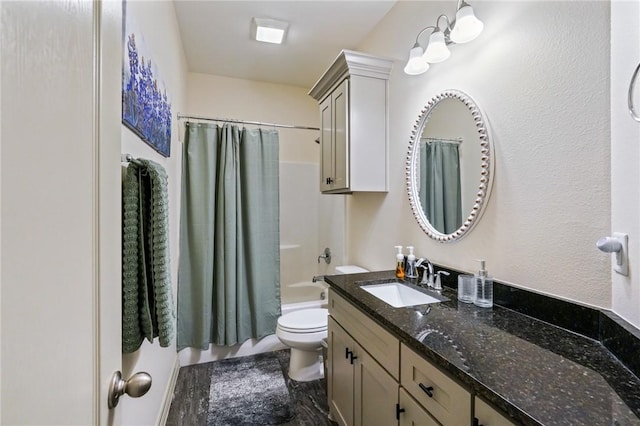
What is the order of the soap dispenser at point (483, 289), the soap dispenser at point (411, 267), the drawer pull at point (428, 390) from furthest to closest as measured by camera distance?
the soap dispenser at point (411, 267) < the soap dispenser at point (483, 289) < the drawer pull at point (428, 390)

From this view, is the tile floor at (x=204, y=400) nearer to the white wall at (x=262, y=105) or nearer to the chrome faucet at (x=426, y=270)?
the chrome faucet at (x=426, y=270)

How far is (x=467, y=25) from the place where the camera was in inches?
49.3

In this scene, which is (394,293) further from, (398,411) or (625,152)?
(625,152)

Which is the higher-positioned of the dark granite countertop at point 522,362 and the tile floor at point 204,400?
the dark granite countertop at point 522,362

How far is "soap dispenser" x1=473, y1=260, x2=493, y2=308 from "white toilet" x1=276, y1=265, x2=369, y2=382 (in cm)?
111

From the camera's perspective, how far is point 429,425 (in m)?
0.88

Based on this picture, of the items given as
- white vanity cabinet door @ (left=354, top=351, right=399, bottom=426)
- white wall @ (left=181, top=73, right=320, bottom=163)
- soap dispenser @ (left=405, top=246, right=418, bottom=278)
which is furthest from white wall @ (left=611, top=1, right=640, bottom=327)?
white wall @ (left=181, top=73, right=320, bottom=163)

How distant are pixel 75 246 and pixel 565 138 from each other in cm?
136

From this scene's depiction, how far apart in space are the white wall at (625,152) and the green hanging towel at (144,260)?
133cm

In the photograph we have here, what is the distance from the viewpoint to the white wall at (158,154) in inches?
44.8

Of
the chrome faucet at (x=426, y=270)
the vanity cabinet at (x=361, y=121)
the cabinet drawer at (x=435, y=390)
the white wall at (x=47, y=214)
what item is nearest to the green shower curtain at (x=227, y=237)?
the vanity cabinet at (x=361, y=121)

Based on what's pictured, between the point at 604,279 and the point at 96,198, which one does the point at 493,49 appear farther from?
the point at 96,198

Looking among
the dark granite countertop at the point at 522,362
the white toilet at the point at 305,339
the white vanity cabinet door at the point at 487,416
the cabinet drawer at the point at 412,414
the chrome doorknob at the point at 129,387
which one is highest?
the chrome doorknob at the point at 129,387

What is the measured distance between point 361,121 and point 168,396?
7.03ft
